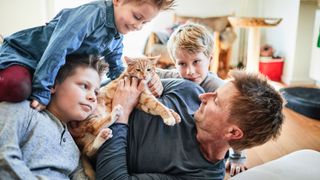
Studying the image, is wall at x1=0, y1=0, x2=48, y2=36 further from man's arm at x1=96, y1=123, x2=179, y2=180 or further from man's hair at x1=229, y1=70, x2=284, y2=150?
man's hair at x1=229, y1=70, x2=284, y2=150

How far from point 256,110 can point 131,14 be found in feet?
1.95

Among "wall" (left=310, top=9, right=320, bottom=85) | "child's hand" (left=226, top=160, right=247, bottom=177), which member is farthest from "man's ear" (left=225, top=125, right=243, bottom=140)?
"wall" (left=310, top=9, right=320, bottom=85)

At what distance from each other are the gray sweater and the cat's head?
395mm

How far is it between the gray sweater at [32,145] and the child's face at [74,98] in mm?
40

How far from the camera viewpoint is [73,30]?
3.74 ft

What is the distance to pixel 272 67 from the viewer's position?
4.71m

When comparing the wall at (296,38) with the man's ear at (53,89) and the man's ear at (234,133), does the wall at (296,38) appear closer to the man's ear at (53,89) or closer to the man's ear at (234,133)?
the man's ear at (234,133)

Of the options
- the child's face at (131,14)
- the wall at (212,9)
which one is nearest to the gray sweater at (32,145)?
the child's face at (131,14)

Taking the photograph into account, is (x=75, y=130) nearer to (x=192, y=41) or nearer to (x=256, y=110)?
(x=256, y=110)

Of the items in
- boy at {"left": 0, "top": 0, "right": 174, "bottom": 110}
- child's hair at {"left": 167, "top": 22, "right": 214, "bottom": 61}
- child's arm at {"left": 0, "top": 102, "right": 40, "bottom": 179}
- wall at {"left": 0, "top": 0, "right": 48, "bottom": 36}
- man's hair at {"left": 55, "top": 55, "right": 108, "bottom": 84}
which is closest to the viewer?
child's arm at {"left": 0, "top": 102, "right": 40, "bottom": 179}

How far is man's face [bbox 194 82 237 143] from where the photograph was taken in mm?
1179

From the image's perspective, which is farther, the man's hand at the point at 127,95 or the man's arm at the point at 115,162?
the man's hand at the point at 127,95

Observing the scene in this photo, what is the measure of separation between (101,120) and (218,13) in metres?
4.72

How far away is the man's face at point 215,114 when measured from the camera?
118 cm
